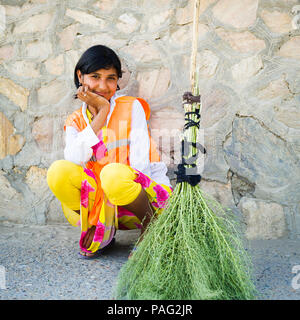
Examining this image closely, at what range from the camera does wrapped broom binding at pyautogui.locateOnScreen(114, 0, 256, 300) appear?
1.42 meters

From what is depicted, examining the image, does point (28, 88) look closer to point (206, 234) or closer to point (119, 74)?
point (119, 74)

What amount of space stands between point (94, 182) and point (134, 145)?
320 millimetres

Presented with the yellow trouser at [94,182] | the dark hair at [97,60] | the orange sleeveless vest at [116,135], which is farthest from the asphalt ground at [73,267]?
the dark hair at [97,60]

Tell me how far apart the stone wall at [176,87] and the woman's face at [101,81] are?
34cm

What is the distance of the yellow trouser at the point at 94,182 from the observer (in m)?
1.78

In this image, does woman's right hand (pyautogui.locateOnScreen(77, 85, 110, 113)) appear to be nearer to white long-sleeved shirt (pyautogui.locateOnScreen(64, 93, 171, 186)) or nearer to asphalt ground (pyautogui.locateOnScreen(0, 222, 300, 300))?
white long-sleeved shirt (pyautogui.locateOnScreen(64, 93, 171, 186))

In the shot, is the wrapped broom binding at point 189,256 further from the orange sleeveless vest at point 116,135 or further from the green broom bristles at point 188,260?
the orange sleeveless vest at point 116,135

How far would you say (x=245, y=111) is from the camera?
2.24 m

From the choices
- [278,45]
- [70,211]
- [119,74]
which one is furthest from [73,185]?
[278,45]

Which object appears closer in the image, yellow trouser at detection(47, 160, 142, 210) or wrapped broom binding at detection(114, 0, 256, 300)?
wrapped broom binding at detection(114, 0, 256, 300)

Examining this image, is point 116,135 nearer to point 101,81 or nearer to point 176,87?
point 101,81

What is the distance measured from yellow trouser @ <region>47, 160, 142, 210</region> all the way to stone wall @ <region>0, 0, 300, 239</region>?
2.02 feet

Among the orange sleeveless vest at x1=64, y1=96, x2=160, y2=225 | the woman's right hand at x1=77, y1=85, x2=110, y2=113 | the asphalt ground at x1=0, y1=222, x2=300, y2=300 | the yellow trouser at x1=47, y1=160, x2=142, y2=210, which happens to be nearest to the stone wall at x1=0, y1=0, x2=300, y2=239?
the asphalt ground at x1=0, y1=222, x2=300, y2=300

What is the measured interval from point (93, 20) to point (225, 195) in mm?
1546
